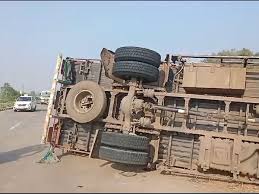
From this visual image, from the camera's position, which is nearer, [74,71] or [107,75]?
[107,75]

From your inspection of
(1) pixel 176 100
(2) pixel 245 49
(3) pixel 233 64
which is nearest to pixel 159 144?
(1) pixel 176 100

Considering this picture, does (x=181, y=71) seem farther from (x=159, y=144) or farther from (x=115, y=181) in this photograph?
(x=115, y=181)

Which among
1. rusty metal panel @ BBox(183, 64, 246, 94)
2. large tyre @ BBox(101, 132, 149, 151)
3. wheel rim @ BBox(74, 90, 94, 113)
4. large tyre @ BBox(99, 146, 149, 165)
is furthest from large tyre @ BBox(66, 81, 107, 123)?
rusty metal panel @ BBox(183, 64, 246, 94)

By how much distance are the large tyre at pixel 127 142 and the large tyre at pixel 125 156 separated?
92mm

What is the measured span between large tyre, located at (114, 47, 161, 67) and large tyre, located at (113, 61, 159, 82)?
3.5 inches

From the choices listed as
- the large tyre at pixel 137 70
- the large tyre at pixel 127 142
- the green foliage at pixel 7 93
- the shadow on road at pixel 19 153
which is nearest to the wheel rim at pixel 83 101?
the large tyre at pixel 137 70

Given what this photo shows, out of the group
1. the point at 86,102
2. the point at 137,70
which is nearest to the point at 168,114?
the point at 137,70

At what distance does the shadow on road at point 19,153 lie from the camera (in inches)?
348

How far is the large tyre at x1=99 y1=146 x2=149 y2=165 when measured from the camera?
7391 millimetres

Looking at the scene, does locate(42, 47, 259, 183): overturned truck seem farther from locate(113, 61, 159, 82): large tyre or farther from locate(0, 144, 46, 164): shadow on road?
locate(0, 144, 46, 164): shadow on road

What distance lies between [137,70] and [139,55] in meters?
0.33

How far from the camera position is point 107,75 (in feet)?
29.0

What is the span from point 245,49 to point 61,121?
1065 inches

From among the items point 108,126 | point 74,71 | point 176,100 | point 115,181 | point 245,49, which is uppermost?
point 245,49
